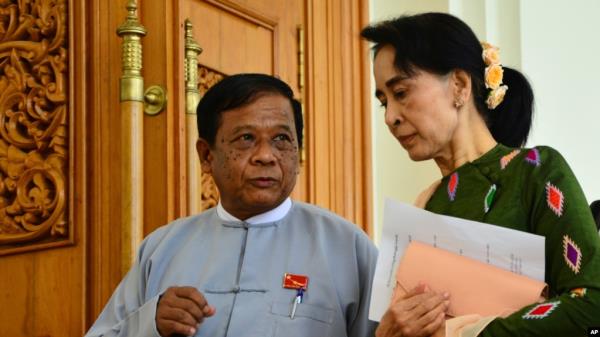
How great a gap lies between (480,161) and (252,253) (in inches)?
25.1

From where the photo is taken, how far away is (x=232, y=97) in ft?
Result: 7.16

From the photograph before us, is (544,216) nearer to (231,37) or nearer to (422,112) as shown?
(422,112)

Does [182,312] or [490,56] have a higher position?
[490,56]

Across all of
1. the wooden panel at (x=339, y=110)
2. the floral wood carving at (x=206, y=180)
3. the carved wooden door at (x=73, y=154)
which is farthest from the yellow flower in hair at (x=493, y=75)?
the wooden panel at (x=339, y=110)

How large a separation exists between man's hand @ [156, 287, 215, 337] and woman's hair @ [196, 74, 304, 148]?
1.34 ft

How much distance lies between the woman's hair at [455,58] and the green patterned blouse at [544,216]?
10 centimetres

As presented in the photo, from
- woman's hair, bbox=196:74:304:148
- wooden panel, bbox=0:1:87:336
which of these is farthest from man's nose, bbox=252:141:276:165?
wooden panel, bbox=0:1:87:336

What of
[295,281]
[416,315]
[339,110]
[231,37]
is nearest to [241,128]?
[295,281]

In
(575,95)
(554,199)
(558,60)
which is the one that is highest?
(558,60)

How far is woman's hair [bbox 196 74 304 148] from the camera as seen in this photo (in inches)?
85.9

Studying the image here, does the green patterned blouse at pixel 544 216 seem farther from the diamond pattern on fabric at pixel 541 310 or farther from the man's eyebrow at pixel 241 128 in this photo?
the man's eyebrow at pixel 241 128

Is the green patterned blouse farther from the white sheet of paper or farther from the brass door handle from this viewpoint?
the brass door handle

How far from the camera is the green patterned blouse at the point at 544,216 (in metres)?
1.49

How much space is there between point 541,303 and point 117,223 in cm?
150
